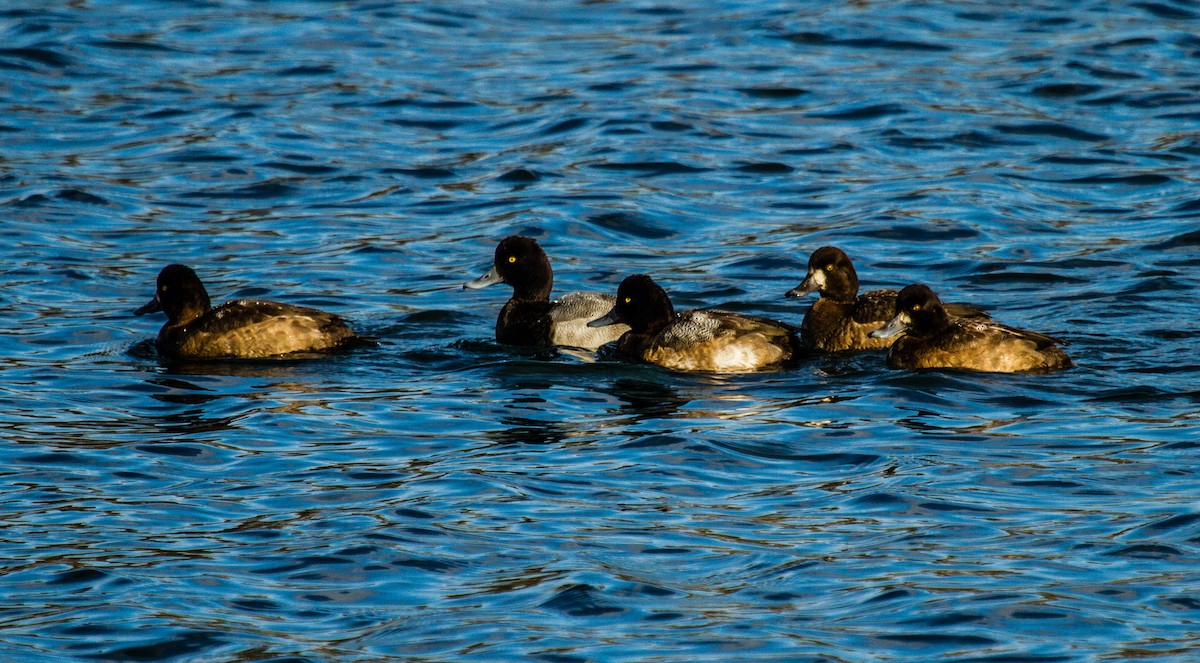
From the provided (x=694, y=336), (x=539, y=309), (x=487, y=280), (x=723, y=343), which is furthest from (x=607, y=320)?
(x=487, y=280)

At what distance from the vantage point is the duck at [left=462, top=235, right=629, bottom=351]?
1320 cm

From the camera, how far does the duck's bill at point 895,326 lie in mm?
11891

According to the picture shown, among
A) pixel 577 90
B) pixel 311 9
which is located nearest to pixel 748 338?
pixel 577 90

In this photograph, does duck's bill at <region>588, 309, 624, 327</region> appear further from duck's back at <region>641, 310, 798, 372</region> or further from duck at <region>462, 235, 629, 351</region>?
duck's back at <region>641, 310, 798, 372</region>

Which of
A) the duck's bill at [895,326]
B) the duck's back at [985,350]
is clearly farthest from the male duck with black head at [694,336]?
the duck's back at [985,350]

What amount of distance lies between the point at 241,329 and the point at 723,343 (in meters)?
3.40

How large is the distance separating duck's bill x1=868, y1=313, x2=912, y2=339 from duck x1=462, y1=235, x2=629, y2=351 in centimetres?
218

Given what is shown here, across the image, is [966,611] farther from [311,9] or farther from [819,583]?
[311,9]

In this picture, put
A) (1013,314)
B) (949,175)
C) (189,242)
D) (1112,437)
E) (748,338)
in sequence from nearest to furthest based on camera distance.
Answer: (1112,437) → (748,338) → (1013,314) → (189,242) → (949,175)

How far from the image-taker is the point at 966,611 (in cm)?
741

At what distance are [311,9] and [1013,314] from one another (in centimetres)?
1552

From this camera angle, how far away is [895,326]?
1191 centimetres

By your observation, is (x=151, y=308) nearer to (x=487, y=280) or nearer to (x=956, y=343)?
(x=487, y=280)

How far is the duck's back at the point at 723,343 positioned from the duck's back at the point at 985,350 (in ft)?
2.94
